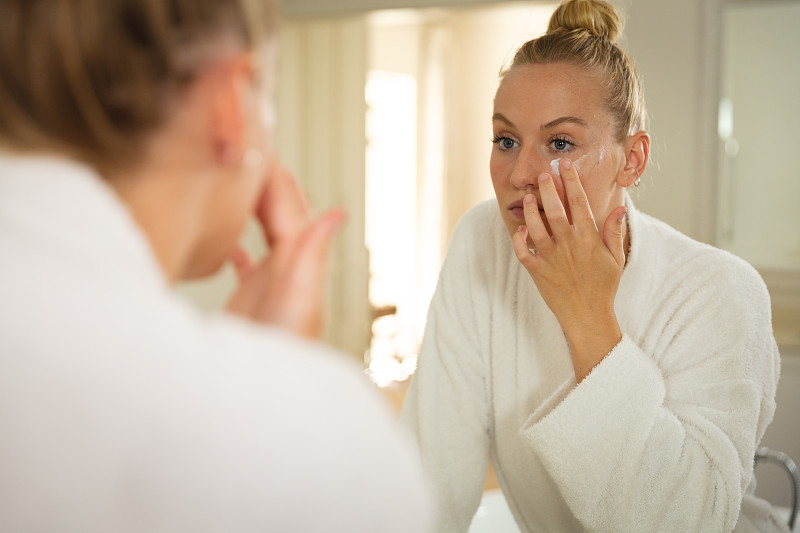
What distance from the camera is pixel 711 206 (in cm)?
211

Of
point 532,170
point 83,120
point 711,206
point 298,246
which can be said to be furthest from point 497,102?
point 711,206

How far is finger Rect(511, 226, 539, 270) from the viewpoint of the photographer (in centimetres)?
→ 91

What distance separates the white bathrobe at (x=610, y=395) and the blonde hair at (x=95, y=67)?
0.64 metres

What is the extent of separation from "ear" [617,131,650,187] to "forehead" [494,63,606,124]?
8 cm

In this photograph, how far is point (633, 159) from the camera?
1.01 meters

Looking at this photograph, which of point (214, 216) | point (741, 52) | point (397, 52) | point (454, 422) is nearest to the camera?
point (214, 216)

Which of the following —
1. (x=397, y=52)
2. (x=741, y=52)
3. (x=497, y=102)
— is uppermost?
(x=397, y=52)

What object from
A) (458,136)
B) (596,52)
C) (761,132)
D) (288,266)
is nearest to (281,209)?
(288,266)

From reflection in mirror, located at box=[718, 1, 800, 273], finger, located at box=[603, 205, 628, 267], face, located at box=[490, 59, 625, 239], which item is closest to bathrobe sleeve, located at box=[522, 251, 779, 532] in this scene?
finger, located at box=[603, 205, 628, 267]

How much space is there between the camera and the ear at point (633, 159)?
100 cm

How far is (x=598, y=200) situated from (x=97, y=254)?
77cm

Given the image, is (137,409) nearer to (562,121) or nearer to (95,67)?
(95,67)

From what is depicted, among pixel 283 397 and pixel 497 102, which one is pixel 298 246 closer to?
pixel 283 397

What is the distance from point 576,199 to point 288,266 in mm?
543
